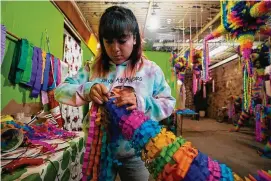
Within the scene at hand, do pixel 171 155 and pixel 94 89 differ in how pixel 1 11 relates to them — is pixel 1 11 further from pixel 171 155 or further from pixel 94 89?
pixel 171 155

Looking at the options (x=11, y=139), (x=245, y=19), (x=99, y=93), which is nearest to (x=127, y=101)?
(x=99, y=93)

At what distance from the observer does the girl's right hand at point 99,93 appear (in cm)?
68

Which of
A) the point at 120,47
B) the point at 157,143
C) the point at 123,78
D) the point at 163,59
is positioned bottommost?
the point at 157,143

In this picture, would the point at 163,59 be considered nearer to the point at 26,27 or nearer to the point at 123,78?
the point at 26,27

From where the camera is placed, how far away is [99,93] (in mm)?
691

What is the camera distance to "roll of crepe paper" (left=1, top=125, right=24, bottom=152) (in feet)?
4.89

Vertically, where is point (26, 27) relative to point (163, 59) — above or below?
below

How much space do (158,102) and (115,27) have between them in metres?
0.34

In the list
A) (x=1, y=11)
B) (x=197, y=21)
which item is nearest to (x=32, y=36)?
(x=1, y=11)

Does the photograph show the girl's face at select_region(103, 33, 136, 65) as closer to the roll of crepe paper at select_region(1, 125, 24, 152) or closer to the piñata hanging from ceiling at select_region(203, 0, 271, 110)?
the roll of crepe paper at select_region(1, 125, 24, 152)

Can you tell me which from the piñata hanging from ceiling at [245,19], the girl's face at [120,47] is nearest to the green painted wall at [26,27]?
the girl's face at [120,47]

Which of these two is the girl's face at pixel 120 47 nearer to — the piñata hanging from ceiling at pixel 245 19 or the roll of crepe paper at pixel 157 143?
the roll of crepe paper at pixel 157 143

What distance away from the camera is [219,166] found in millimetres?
537

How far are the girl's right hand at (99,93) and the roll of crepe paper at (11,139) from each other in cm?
110
